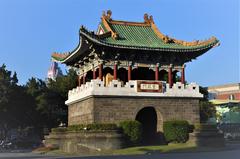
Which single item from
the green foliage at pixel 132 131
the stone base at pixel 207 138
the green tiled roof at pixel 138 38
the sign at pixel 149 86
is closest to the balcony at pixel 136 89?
the sign at pixel 149 86

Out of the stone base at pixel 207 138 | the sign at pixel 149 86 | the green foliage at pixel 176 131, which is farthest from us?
the sign at pixel 149 86

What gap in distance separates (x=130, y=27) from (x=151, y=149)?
12940mm

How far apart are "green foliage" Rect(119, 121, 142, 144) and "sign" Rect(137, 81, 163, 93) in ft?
9.70

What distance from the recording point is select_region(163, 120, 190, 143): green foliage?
2891 cm

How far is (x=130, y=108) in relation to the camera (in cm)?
2986

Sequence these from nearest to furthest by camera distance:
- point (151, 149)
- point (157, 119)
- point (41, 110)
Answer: point (151, 149)
point (157, 119)
point (41, 110)

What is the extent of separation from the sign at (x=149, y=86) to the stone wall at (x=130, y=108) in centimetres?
60

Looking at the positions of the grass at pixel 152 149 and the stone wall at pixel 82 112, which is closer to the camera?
the grass at pixel 152 149

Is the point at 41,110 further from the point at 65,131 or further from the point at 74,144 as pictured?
the point at 74,144

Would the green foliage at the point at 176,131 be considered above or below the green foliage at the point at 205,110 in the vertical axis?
below

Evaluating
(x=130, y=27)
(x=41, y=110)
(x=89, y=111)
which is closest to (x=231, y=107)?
(x=41, y=110)

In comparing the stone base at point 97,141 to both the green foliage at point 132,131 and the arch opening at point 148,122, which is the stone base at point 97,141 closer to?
the green foliage at point 132,131

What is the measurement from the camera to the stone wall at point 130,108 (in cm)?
2916

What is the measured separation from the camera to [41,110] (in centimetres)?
5056
